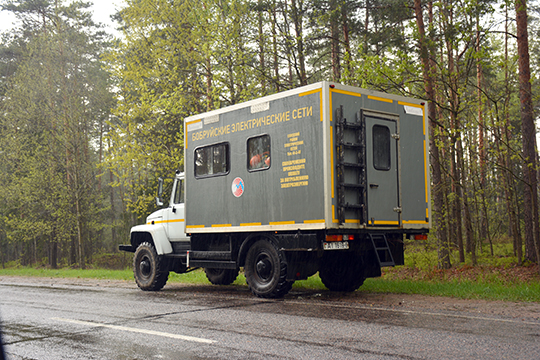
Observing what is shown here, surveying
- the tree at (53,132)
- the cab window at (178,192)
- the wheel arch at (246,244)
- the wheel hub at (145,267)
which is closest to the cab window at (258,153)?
the wheel arch at (246,244)

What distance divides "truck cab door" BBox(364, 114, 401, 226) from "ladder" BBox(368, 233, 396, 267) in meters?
0.29

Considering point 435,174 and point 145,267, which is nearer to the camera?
point 145,267

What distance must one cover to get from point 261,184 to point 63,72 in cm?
2163

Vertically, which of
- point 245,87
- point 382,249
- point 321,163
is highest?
point 245,87

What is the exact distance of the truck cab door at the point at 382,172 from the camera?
30.6 feet

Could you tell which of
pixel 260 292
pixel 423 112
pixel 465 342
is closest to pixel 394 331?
pixel 465 342

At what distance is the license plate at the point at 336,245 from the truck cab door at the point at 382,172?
57 centimetres

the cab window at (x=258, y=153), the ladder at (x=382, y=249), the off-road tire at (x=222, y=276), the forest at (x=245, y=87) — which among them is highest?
the forest at (x=245, y=87)

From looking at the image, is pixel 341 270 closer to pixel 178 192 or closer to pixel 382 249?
pixel 382 249

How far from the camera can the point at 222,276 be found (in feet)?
43.2

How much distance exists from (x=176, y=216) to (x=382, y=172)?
5357mm

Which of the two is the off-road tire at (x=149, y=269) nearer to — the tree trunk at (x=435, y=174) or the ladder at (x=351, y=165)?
the ladder at (x=351, y=165)

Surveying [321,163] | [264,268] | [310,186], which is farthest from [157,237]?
[321,163]

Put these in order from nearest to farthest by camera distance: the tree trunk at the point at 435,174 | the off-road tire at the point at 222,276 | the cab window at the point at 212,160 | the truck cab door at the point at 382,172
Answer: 1. the truck cab door at the point at 382,172
2. the cab window at the point at 212,160
3. the off-road tire at the point at 222,276
4. the tree trunk at the point at 435,174
